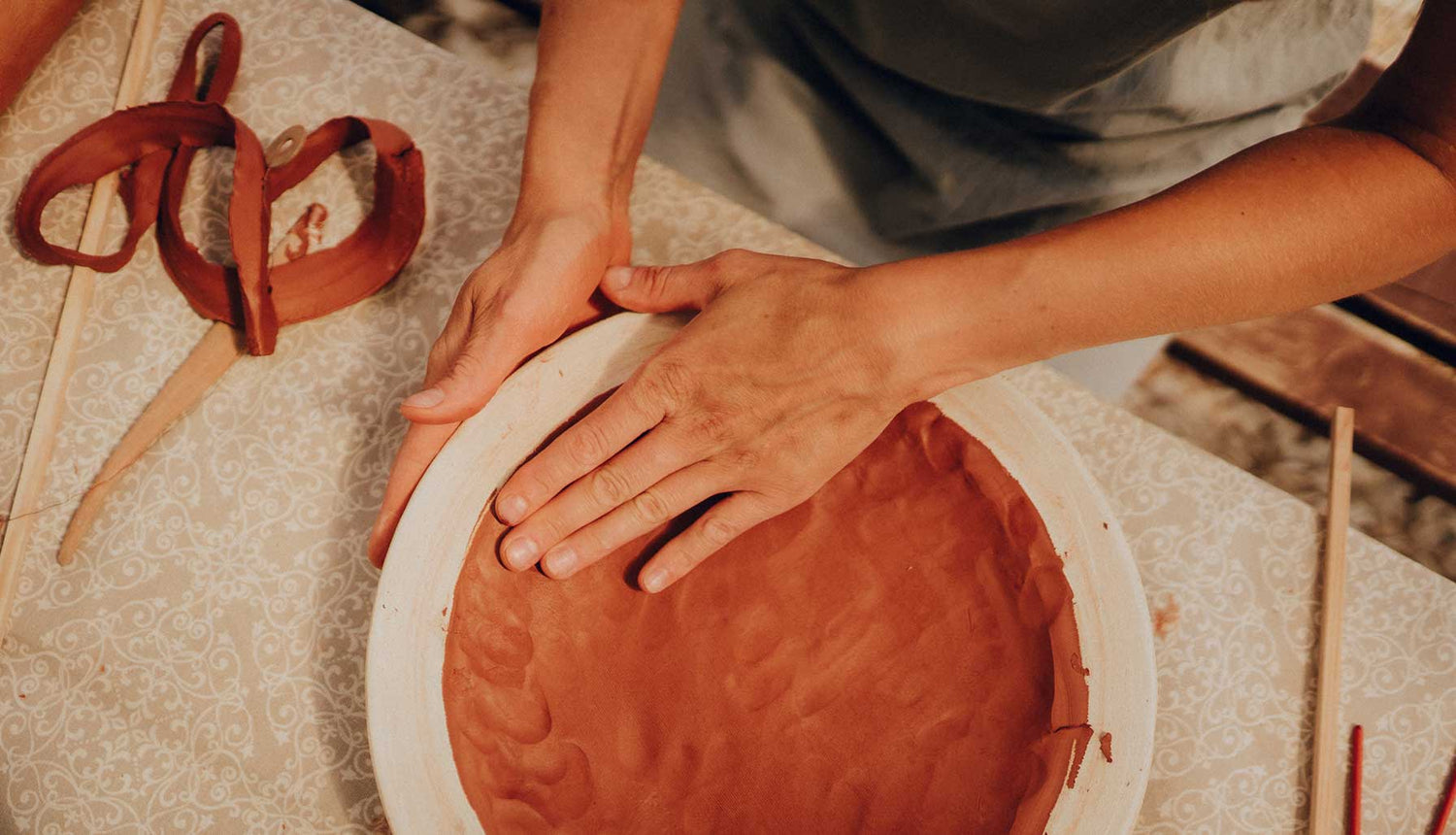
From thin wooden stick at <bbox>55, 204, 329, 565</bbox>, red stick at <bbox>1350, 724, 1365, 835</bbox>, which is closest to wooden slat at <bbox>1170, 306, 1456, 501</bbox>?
red stick at <bbox>1350, 724, 1365, 835</bbox>

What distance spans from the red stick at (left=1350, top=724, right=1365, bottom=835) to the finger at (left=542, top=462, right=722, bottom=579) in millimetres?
545

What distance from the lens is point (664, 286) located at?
25.0 inches

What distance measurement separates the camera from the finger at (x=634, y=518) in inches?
23.8

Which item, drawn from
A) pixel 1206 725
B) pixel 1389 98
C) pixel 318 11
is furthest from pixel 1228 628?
pixel 318 11

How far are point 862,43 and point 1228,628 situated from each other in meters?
0.59

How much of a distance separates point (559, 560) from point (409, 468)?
0.12 meters

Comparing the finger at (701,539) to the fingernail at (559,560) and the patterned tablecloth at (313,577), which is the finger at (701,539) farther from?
the patterned tablecloth at (313,577)

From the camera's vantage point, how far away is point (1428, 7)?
52 cm

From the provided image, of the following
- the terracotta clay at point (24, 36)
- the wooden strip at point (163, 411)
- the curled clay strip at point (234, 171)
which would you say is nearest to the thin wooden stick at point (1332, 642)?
the curled clay strip at point (234, 171)

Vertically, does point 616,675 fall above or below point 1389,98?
below

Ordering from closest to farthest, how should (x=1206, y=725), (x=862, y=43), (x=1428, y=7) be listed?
(x=1428, y=7) → (x=1206, y=725) → (x=862, y=43)

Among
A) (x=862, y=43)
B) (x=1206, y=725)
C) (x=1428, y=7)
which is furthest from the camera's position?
(x=862, y=43)

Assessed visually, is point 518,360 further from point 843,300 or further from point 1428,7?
point 1428,7

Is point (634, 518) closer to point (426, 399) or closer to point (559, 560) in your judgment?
point (559, 560)
